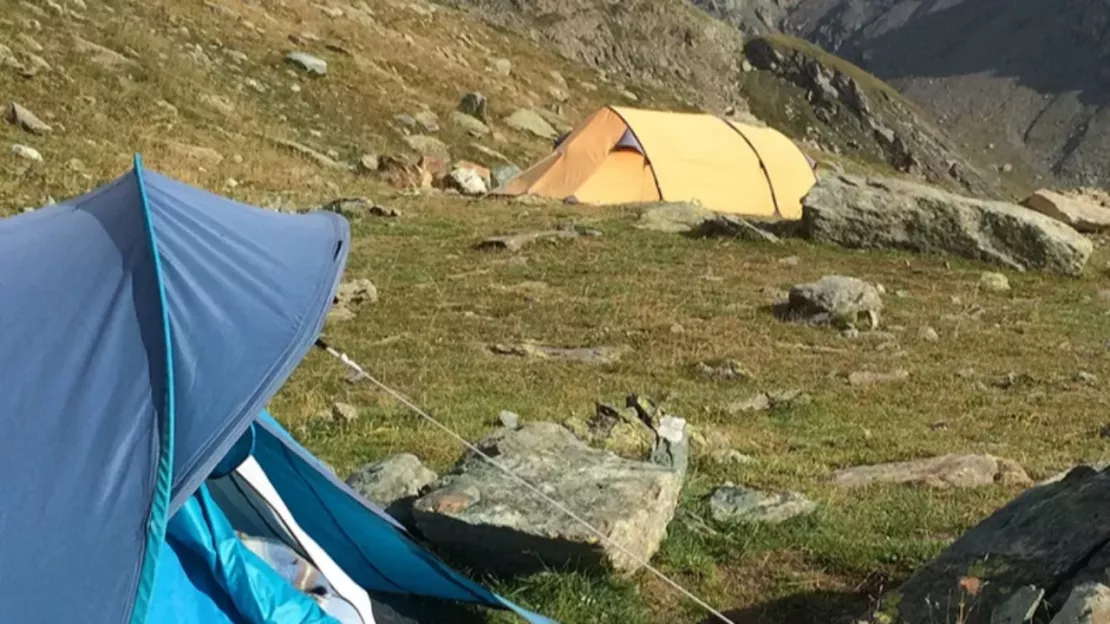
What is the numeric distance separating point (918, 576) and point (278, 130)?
24396 millimetres

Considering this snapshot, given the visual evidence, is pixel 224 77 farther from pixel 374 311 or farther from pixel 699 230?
pixel 374 311

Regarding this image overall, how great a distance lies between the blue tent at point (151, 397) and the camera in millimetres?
4367

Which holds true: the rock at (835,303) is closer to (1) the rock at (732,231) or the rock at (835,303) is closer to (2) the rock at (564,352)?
(2) the rock at (564,352)

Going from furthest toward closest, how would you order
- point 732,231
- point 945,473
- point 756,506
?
1. point 732,231
2. point 945,473
3. point 756,506

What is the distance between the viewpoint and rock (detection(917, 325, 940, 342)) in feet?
48.6

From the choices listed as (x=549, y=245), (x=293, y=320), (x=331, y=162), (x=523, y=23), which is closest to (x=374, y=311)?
(x=549, y=245)

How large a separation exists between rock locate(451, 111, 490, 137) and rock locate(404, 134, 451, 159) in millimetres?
3038

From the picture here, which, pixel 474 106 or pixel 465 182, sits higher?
pixel 465 182

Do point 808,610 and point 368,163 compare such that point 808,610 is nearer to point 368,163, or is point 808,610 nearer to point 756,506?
point 756,506

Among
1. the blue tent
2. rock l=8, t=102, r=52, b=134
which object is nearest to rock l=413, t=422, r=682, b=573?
the blue tent

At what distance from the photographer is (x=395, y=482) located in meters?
8.02

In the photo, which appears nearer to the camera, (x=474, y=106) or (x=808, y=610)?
(x=808, y=610)

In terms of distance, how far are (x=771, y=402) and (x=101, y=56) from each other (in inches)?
798

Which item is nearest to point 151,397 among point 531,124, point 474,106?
point 474,106
